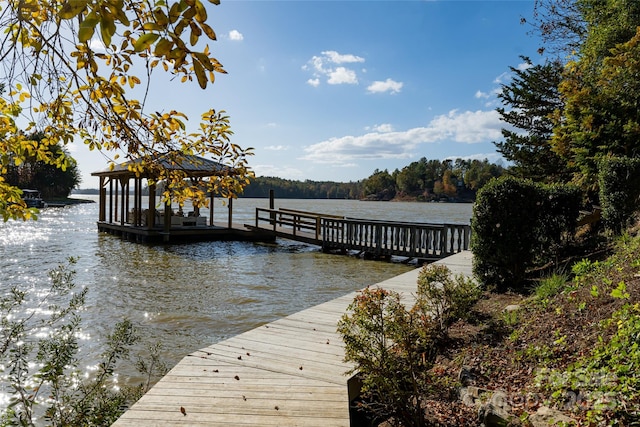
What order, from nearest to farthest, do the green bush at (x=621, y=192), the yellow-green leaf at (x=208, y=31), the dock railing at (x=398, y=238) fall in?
the yellow-green leaf at (x=208, y=31)
the green bush at (x=621, y=192)
the dock railing at (x=398, y=238)

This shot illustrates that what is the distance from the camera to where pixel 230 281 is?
34.1 ft

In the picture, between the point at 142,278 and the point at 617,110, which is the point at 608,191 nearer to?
the point at 617,110

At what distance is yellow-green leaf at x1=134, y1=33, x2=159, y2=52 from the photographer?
1.06m

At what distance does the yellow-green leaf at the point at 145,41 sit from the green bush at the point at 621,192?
7519 mm

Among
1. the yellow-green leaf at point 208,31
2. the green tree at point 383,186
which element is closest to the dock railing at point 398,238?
the yellow-green leaf at point 208,31

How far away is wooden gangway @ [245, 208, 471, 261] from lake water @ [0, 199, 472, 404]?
21.8 inches

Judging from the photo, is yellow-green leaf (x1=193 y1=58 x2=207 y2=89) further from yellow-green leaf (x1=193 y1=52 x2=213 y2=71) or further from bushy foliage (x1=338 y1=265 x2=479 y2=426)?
bushy foliage (x1=338 y1=265 x2=479 y2=426)

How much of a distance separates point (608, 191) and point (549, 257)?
183 cm

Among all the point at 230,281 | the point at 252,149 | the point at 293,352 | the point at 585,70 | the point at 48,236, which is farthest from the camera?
the point at 48,236

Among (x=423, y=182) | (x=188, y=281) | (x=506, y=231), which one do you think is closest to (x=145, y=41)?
(x=506, y=231)

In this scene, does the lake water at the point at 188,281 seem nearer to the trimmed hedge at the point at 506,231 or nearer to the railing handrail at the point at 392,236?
the railing handrail at the point at 392,236

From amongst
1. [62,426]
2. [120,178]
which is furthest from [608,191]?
[120,178]

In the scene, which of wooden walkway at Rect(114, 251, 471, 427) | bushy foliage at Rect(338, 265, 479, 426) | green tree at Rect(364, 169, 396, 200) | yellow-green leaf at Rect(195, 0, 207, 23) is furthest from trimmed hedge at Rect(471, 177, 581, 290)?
green tree at Rect(364, 169, 396, 200)

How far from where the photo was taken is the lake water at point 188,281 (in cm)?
662
